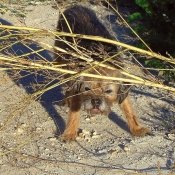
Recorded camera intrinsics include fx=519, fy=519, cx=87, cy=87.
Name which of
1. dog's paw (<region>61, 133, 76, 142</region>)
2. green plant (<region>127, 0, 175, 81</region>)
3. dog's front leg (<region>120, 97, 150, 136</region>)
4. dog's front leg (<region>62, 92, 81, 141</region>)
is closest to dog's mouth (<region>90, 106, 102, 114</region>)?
dog's front leg (<region>62, 92, 81, 141</region>)

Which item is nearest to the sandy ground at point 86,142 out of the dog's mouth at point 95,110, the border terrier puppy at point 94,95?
the border terrier puppy at point 94,95

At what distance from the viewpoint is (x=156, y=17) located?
28.7 feet

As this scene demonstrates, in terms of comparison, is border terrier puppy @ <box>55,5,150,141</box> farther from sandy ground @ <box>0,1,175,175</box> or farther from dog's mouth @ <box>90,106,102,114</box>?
sandy ground @ <box>0,1,175,175</box>

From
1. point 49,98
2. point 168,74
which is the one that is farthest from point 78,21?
point 168,74

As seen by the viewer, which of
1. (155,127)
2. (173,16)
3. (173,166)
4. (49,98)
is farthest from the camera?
(173,16)

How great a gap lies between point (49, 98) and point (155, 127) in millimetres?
1793

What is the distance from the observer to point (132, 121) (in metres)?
Result: 6.67

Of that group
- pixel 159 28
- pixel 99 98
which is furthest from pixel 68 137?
pixel 159 28

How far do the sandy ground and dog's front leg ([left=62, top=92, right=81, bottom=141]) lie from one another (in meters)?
0.10

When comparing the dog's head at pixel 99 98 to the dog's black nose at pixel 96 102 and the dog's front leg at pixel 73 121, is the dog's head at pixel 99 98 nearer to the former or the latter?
the dog's black nose at pixel 96 102

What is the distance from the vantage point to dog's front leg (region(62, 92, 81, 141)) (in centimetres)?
643

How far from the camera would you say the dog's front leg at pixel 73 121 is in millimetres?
6434

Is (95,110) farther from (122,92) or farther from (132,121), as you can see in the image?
(132,121)

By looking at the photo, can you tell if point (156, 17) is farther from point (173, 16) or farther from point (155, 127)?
point (155, 127)
